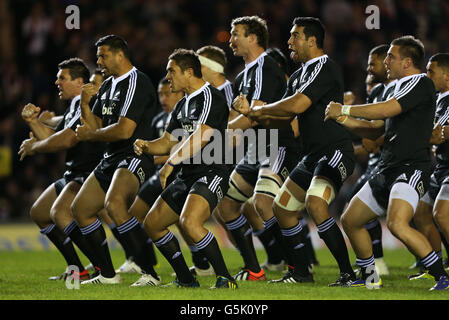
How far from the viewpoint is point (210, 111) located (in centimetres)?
727

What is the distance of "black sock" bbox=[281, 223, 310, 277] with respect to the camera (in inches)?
307

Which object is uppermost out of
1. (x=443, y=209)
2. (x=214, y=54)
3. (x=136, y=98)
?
(x=214, y=54)

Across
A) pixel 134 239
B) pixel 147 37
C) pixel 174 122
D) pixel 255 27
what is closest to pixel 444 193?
pixel 255 27

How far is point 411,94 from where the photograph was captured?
6.96m

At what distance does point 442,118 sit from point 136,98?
328 centimetres

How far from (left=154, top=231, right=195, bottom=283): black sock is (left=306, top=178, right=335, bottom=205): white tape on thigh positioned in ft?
4.56

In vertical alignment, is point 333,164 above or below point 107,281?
above

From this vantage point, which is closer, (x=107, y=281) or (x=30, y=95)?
(x=107, y=281)

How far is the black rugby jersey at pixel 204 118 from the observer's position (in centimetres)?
728

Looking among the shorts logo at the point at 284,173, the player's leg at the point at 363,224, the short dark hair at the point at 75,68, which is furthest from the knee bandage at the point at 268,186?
the short dark hair at the point at 75,68

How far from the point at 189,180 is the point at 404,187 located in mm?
2033

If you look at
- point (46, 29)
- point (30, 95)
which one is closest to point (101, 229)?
point (30, 95)

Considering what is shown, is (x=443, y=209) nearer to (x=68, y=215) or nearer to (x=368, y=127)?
(x=368, y=127)

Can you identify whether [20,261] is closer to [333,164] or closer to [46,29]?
[333,164]
